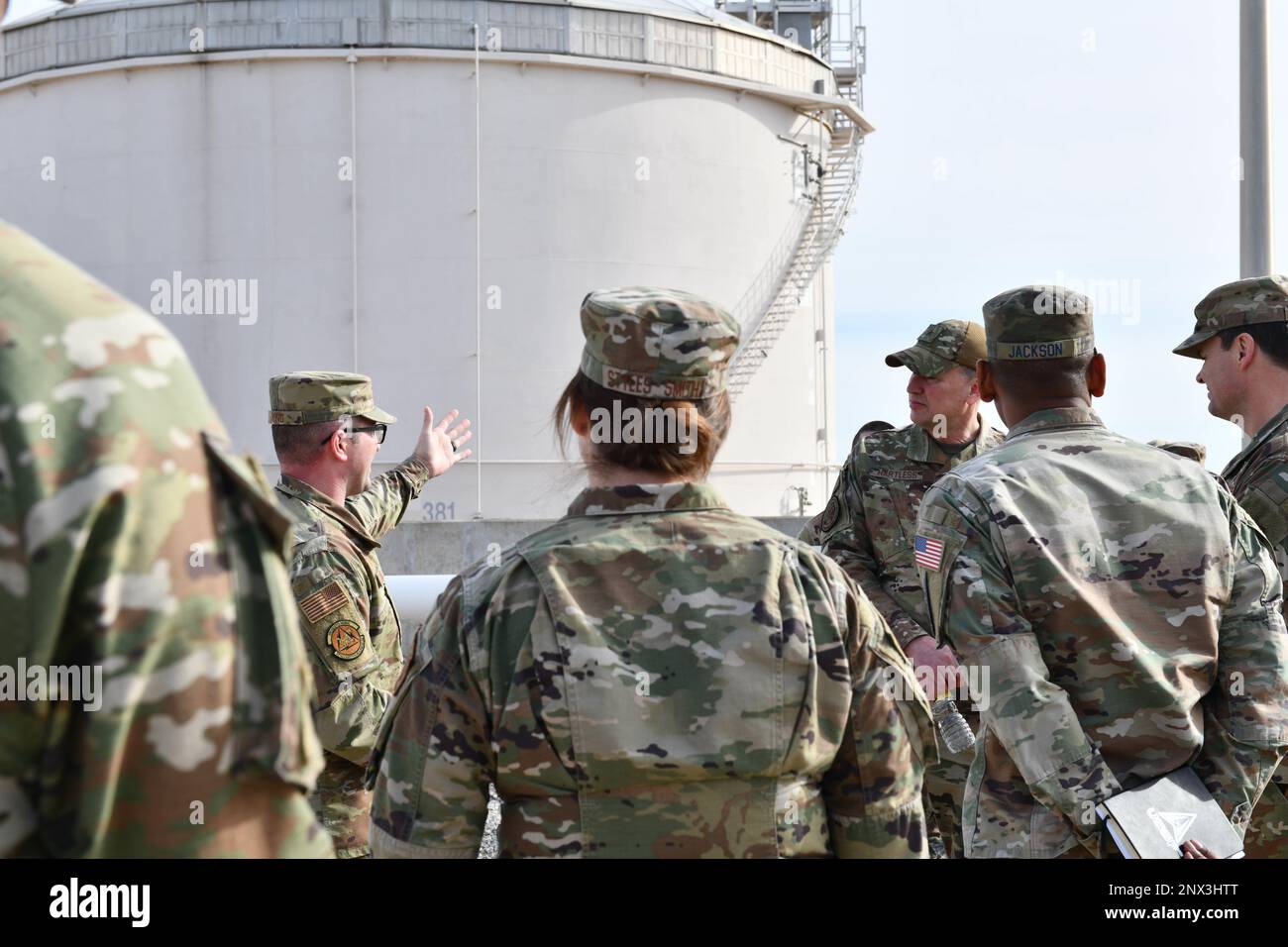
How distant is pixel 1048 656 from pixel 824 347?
2103cm

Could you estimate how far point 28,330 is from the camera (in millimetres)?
1229

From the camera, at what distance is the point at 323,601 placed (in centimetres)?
381

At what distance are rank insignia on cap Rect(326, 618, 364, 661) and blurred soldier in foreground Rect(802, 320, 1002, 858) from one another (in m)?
2.40

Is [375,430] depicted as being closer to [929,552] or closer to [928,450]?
[929,552]

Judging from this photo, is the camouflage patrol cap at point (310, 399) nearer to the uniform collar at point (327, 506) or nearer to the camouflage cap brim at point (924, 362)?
the uniform collar at point (327, 506)

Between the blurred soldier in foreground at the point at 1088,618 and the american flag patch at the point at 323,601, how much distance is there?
1.65 metres

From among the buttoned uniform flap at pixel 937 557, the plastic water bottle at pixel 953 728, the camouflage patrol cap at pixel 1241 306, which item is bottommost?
the plastic water bottle at pixel 953 728

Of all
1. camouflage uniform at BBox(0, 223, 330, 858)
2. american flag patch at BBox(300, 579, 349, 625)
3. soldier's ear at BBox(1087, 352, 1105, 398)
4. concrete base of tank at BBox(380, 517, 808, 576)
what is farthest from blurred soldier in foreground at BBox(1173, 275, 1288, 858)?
concrete base of tank at BBox(380, 517, 808, 576)

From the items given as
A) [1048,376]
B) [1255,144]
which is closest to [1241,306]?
[1048,376]

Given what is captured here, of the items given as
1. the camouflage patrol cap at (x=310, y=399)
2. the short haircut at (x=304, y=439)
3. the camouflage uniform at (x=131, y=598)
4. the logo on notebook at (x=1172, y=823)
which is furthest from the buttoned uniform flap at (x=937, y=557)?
the camouflage uniform at (x=131, y=598)

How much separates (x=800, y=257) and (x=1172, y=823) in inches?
770

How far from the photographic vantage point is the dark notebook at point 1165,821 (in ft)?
9.83

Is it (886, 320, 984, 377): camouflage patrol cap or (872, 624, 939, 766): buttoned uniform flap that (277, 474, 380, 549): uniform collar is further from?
(886, 320, 984, 377): camouflage patrol cap
